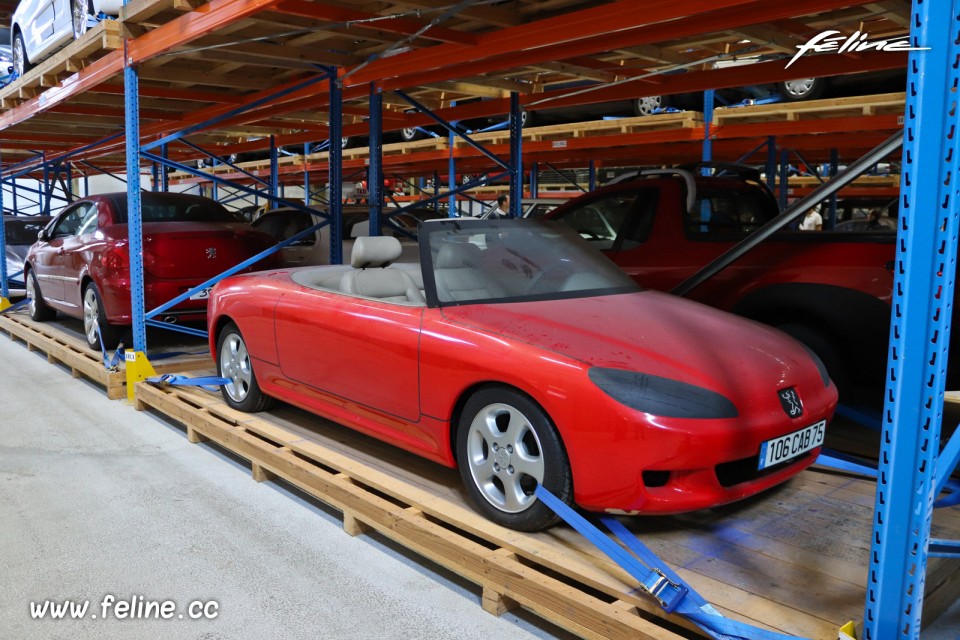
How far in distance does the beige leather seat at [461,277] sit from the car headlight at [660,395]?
97cm

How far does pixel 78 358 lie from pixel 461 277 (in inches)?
186

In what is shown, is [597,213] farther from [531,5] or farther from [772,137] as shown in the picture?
[772,137]

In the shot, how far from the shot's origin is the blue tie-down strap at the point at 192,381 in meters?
5.29

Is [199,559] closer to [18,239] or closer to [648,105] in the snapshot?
[648,105]

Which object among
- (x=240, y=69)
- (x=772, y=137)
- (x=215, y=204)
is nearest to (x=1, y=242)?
(x=215, y=204)

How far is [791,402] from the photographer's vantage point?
3.01 meters

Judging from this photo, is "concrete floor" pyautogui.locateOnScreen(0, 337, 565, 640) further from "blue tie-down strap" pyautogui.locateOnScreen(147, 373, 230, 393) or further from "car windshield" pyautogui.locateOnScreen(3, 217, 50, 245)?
"car windshield" pyautogui.locateOnScreen(3, 217, 50, 245)

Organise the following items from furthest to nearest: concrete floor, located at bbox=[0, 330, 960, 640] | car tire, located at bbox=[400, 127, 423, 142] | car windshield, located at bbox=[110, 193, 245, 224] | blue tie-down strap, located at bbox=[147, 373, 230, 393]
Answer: car tire, located at bbox=[400, 127, 423, 142], car windshield, located at bbox=[110, 193, 245, 224], blue tie-down strap, located at bbox=[147, 373, 230, 393], concrete floor, located at bbox=[0, 330, 960, 640]

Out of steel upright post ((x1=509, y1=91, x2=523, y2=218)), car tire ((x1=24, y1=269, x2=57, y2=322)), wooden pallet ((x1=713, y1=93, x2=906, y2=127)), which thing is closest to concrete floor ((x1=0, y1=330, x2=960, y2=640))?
steel upright post ((x1=509, y1=91, x2=523, y2=218))

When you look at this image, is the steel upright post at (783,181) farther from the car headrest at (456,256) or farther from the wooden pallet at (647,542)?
the car headrest at (456,256)

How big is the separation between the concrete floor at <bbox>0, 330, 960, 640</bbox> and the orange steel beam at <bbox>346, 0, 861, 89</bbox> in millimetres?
3054

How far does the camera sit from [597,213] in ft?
19.5

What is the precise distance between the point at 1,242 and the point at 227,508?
913 cm

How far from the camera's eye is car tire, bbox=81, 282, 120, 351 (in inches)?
275
